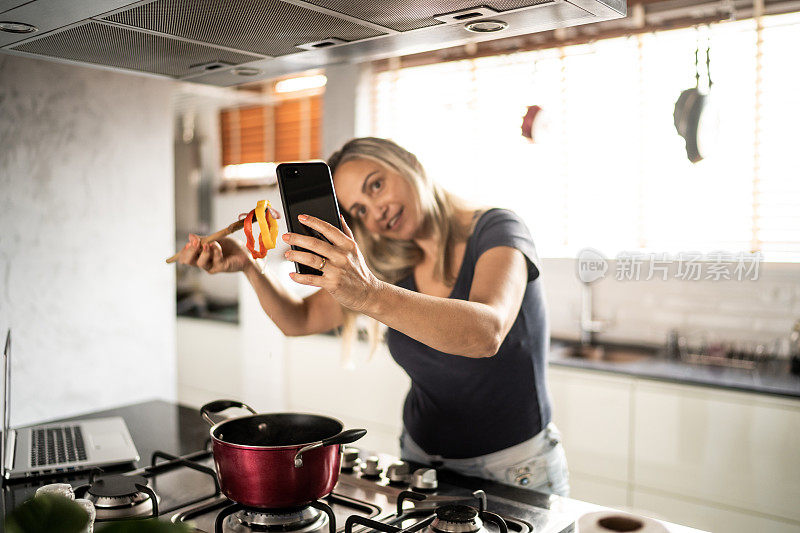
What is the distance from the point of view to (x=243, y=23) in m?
1.06

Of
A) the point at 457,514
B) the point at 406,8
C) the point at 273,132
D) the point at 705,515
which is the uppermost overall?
the point at 273,132

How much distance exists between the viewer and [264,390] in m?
3.53

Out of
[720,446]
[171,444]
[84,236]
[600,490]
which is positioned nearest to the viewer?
[171,444]

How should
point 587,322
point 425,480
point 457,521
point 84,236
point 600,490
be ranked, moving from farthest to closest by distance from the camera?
1. point 587,322
2. point 600,490
3. point 84,236
4. point 425,480
5. point 457,521

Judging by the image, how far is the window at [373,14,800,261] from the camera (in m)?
2.49

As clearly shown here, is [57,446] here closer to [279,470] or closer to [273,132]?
[279,470]

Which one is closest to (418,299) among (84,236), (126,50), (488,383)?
(488,383)

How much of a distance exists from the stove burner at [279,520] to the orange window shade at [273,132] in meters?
3.09

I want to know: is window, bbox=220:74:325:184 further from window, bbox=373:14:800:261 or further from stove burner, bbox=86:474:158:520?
stove burner, bbox=86:474:158:520

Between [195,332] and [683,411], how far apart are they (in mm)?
2657

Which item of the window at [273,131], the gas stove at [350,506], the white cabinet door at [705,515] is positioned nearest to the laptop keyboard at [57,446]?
the gas stove at [350,506]

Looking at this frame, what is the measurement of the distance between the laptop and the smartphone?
2.09 ft

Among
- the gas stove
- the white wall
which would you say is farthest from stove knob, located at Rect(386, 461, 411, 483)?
the white wall

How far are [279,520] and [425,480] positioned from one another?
0.25 metres
